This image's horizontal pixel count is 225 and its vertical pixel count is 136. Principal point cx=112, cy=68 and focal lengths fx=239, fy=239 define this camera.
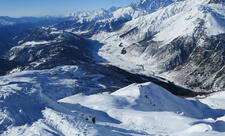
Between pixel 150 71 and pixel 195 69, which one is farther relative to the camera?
pixel 150 71

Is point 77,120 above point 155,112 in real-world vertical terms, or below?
above

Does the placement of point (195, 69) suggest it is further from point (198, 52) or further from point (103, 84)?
point (103, 84)

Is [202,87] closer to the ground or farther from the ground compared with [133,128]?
closer to the ground

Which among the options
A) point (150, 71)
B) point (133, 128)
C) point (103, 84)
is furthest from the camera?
point (150, 71)

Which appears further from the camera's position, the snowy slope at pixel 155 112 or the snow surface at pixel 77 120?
the snowy slope at pixel 155 112

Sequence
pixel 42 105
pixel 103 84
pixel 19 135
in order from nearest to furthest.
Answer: pixel 19 135
pixel 42 105
pixel 103 84

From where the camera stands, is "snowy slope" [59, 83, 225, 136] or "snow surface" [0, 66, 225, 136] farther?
"snowy slope" [59, 83, 225, 136]

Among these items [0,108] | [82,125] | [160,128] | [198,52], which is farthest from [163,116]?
[198,52]

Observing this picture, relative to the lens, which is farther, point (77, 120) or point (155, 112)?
point (155, 112)

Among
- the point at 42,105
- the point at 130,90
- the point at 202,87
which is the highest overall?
the point at 42,105
